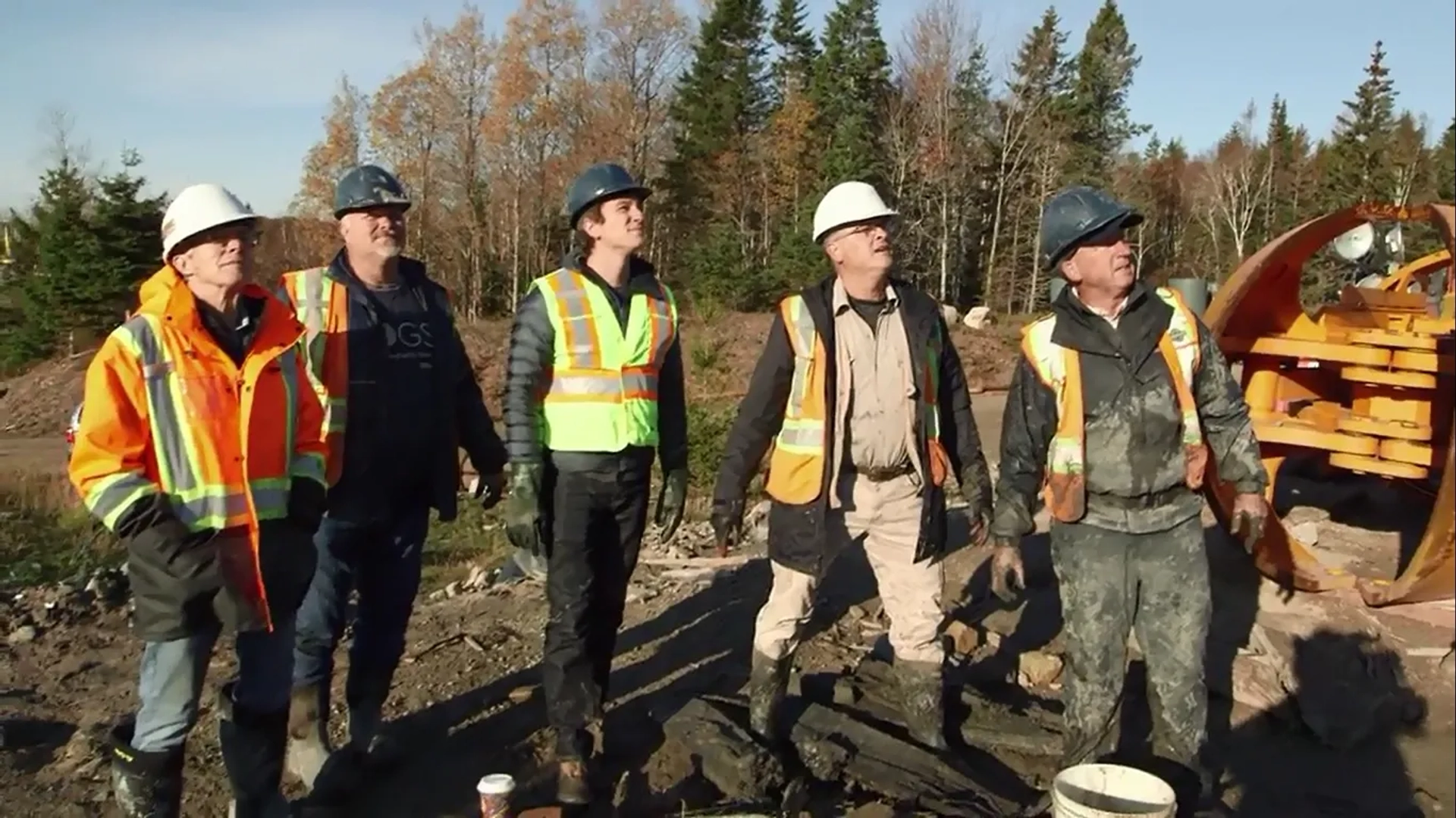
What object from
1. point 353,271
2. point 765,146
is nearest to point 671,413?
point 353,271

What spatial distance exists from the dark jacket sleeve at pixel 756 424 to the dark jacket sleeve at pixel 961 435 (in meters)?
0.64

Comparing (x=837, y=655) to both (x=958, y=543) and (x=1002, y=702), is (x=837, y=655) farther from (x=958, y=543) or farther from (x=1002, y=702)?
(x=958, y=543)

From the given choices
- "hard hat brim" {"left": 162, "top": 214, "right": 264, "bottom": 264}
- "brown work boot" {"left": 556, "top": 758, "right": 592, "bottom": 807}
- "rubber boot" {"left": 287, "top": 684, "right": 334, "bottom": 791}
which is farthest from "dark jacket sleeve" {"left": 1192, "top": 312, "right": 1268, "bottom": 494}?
→ "rubber boot" {"left": 287, "top": 684, "right": 334, "bottom": 791}

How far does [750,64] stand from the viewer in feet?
122

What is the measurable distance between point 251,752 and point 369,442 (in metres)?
1.10

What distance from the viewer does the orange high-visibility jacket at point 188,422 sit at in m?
2.98

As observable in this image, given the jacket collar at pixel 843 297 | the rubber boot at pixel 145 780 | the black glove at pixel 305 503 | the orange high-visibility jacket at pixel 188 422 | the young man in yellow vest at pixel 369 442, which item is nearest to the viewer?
the orange high-visibility jacket at pixel 188 422

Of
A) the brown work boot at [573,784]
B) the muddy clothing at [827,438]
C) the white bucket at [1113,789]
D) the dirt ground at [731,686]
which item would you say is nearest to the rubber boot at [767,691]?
the dirt ground at [731,686]

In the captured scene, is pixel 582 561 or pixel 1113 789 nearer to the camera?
pixel 1113 789

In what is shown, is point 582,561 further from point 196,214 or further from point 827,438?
point 196,214

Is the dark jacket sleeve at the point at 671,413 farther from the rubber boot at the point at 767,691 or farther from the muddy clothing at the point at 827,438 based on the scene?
the rubber boot at the point at 767,691

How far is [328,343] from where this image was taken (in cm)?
390

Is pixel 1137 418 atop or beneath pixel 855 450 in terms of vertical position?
atop

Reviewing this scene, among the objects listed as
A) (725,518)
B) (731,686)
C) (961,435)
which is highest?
(961,435)
